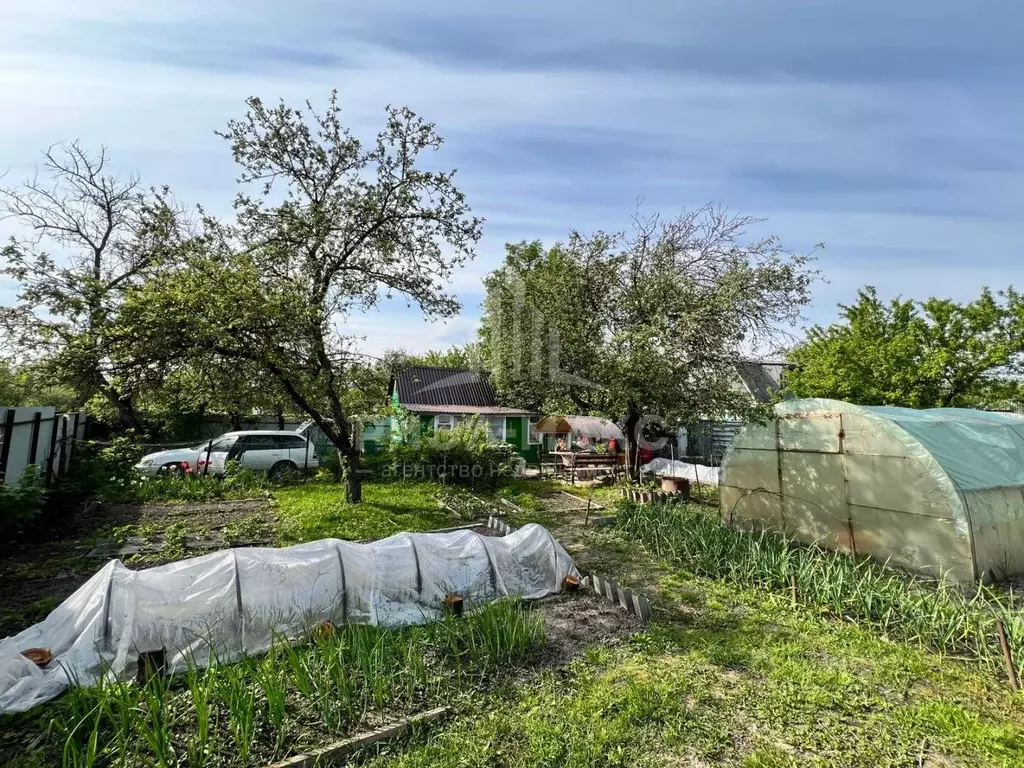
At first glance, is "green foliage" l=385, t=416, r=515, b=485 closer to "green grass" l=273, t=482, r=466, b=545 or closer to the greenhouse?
"green grass" l=273, t=482, r=466, b=545

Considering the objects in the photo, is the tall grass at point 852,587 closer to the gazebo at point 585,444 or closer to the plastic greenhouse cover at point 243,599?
the plastic greenhouse cover at point 243,599

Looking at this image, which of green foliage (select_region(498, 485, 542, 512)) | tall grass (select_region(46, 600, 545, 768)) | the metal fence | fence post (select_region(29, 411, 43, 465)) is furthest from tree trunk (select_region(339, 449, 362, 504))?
the metal fence

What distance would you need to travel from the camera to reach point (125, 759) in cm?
281

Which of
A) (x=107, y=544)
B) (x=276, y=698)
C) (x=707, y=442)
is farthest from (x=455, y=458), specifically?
(x=707, y=442)

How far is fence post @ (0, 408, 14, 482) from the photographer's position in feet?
26.3

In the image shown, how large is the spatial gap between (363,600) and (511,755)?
7.75ft

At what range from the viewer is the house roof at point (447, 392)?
22438 millimetres

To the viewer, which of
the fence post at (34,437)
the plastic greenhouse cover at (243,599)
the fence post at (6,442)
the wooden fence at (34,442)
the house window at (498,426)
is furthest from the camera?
the house window at (498,426)

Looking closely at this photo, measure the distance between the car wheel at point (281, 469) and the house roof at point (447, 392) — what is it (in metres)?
6.91

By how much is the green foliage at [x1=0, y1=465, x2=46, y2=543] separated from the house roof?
14705 mm

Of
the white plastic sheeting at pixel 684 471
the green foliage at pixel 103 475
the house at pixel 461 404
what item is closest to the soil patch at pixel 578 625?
the white plastic sheeting at pixel 684 471

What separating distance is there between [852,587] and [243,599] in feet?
20.4

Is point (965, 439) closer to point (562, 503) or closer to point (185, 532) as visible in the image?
point (562, 503)

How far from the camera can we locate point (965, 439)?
704cm
